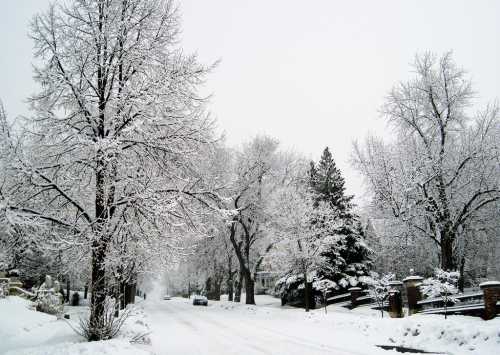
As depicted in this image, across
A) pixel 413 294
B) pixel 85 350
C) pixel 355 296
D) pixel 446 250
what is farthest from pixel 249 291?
pixel 85 350

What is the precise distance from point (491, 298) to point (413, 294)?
582cm

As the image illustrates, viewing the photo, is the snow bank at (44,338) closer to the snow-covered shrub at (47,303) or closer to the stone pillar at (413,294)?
the snow-covered shrub at (47,303)

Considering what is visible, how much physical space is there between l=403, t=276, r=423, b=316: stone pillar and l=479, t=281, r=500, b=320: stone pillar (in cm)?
549

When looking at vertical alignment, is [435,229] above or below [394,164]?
below

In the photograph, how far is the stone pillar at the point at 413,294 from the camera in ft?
54.8

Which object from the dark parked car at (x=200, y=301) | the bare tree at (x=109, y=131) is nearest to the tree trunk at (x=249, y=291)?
the dark parked car at (x=200, y=301)

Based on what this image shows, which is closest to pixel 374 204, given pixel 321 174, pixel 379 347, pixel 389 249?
pixel 389 249

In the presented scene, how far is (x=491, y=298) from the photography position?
11.4 m

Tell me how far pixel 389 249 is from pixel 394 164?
669 cm

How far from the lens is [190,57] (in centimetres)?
1082

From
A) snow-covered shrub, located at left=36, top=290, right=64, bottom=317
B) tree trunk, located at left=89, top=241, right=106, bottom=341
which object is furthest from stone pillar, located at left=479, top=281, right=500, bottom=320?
snow-covered shrub, located at left=36, top=290, right=64, bottom=317

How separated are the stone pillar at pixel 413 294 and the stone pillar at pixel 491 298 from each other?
5.49 metres

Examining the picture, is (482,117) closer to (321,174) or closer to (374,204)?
(374,204)

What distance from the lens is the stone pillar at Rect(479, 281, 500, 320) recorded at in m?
11.2
